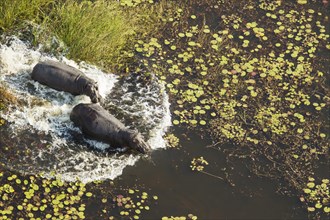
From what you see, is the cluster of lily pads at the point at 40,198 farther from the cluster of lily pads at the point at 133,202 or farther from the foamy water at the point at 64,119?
the cluster of lily pads at the point at 133,202

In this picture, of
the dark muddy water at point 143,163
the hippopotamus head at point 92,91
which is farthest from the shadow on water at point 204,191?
the hippopotamus head at point 92,91

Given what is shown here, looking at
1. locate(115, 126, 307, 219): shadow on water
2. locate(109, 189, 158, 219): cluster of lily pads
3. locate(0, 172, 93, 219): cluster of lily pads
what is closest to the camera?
locate(0, 172, 93, 219): cluster of lily pads

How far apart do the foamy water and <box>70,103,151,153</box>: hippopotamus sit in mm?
146

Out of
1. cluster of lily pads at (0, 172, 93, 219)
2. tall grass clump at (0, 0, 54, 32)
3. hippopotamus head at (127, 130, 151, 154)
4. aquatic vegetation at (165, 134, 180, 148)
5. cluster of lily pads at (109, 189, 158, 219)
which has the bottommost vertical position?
cluster of lily pads at (0, 172, 93, 219)

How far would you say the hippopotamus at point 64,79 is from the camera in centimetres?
1165

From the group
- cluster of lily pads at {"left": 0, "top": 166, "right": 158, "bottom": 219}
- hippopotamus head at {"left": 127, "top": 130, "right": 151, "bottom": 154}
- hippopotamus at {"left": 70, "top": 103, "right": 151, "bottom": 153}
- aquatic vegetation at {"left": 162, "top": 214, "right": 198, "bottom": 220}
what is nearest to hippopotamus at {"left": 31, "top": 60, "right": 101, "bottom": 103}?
hippopotamus at {"left": 70, "top": 103, "right": 151, "bottom": 153}

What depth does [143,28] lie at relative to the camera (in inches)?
536

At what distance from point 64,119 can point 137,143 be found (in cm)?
136

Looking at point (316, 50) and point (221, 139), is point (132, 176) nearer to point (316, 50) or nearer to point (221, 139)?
point (221, 139)

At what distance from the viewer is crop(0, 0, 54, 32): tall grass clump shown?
12.4m

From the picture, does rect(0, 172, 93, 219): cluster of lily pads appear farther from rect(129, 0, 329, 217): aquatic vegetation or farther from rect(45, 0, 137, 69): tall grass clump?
rect(45, 0, 137, 69): tall grass clump

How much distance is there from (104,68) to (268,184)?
3658 mm

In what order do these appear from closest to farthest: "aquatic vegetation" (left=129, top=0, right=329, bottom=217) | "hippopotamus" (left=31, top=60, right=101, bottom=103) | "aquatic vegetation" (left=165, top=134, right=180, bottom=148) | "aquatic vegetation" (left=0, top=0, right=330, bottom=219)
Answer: "aquatic vegetation" (left=0, top=0, right=330, bottom=219)
"aquatic vegetation" (left=165, top=134, right=180, bottom=148)
"hippopotamus" (left=31, top=60, right=101, bottom=103)
"aquatic vegetation" (left=129, top=0, right=329, bottom=217)

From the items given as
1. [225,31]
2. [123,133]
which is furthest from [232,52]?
[123,133]
